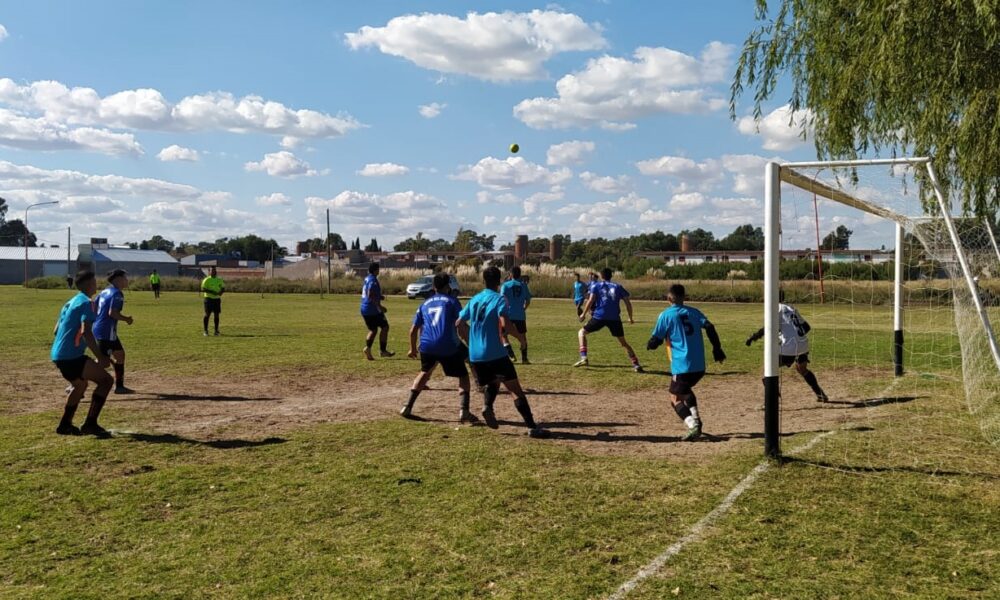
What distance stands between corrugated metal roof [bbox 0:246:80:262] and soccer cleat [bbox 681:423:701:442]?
110 metres

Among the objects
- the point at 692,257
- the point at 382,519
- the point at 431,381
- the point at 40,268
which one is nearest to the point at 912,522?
the point at 382,519

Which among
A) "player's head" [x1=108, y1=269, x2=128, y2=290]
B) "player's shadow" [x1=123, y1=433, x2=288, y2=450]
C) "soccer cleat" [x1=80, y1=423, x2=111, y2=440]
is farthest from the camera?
"player's head" [x1=108, y1=269, x2=128, y2=290]

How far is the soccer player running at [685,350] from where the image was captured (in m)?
8.72

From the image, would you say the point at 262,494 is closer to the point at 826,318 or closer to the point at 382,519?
the point at 382,519

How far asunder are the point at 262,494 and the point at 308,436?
90.5 inches

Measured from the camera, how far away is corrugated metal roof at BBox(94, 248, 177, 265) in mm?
106688

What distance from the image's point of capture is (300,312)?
35.1 meters

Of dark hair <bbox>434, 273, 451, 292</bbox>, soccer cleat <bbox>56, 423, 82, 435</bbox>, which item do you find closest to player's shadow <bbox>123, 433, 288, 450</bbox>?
soccer cleat <bbox>56, 423, 82, 435</bbox>

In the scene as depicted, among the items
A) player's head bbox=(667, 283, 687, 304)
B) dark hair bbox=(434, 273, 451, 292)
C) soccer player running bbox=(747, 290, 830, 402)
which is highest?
dark hair bbox=(434, 273, 451, 292)

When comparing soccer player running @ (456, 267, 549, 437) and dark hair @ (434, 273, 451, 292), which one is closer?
soccer player running @ (456, 267, 549, 437)

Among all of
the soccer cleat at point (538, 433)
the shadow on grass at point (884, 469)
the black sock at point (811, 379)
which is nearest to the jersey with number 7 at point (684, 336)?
the shadow on grass at point (884, 469)

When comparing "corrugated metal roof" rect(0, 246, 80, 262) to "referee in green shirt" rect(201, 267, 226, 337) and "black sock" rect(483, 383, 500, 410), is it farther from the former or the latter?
"black sock" rect(483, 383, 500, 410)

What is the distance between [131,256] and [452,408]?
4428 inches

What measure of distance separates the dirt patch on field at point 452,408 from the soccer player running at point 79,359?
2.28 ft
